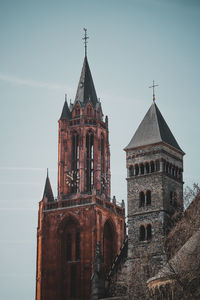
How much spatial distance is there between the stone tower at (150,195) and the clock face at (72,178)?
2255 centimetres

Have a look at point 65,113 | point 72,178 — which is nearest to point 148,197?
point 72,178

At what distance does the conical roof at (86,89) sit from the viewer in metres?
96.2

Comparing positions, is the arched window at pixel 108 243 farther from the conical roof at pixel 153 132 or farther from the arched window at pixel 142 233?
the arched window at pixel 142 233

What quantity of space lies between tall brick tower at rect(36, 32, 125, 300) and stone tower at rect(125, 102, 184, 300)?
19.2 meters

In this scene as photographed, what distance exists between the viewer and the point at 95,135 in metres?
93.2

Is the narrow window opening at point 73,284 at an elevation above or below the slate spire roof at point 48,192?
below

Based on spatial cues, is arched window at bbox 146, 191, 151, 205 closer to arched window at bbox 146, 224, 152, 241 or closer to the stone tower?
the stone tower

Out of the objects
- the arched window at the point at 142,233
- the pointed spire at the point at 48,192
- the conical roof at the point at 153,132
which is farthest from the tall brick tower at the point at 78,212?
the arched window at the point at 142,233

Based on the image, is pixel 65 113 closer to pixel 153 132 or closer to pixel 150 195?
pixel 153 132

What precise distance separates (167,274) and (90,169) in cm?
4013

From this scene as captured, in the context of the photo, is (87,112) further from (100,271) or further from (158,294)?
(158,294)

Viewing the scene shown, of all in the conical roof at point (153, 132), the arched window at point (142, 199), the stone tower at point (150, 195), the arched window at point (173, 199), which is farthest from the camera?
the conical roof at point (153, 132)

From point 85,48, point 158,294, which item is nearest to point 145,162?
point 158,294

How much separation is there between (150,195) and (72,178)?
25.8 metres
